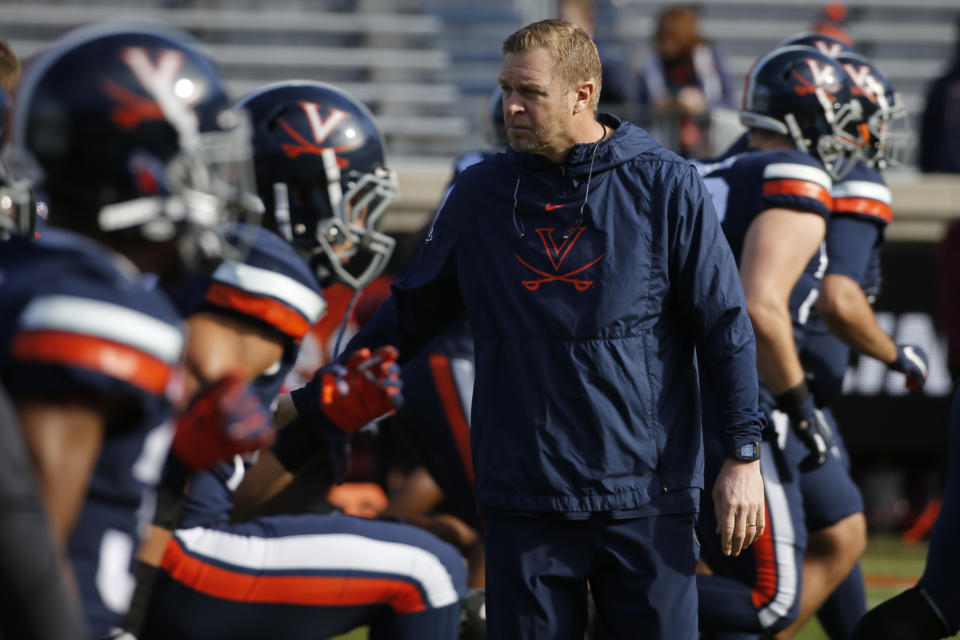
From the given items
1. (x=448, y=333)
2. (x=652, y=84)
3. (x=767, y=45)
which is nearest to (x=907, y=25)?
(x=767, y=45)

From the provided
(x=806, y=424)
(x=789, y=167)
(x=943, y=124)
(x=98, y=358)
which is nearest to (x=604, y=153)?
(x=789, y=167)

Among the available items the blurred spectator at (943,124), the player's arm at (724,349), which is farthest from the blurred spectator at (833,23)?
the player's arm at (724,349)

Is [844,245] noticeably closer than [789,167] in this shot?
No

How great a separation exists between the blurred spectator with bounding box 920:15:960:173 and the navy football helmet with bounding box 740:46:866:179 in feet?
15.7

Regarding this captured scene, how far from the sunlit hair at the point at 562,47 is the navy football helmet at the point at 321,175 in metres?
0.50

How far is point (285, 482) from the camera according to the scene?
9.71 ft

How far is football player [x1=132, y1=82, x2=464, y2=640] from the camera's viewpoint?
2357 millimetres

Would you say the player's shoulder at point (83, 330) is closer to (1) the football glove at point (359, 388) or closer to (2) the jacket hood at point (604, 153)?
(1) the football glove at point (359, 388)

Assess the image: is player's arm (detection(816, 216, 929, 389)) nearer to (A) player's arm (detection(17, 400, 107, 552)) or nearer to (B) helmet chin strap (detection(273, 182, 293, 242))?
(B) helmet chin strap (detection(273, 182, 293, 242))

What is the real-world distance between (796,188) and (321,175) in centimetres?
125

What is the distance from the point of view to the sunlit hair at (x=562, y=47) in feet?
9.45

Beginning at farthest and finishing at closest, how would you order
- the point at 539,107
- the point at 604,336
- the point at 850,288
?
the point at 850,288, the point at 539,107, the point at 604,336

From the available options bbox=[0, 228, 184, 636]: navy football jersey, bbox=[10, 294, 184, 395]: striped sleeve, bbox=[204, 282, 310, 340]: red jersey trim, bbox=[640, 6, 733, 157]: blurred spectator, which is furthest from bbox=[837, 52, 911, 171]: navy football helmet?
bbox=[640, 6, 733, 157]: blurred spectator

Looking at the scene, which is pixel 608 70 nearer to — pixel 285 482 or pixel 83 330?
pixel 285 482
